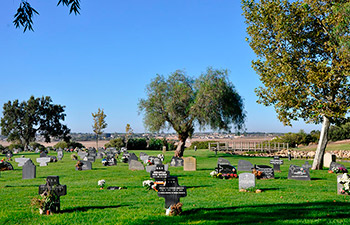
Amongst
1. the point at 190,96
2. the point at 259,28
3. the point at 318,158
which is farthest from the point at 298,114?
the point at 190,96

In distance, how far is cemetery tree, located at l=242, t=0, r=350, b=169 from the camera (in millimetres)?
21938

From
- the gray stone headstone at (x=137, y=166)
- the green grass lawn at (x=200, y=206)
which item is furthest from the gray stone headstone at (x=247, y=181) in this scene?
the gray stone headstone at (x=137, y=166)

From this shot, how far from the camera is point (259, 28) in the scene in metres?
24.3

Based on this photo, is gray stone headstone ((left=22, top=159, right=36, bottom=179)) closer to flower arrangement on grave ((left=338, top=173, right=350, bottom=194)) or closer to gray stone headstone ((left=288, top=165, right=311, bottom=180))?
gray stone headstone ((left=288, top=165, right=311, bottom=180))

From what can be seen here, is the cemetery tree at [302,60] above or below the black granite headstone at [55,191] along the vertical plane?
above

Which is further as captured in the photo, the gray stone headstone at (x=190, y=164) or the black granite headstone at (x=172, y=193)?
the gray stone headstone at (x=190, y=164)

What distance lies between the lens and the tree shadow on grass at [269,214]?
8.93m

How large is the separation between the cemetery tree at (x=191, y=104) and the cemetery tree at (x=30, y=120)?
115 ft

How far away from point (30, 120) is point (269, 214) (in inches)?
2454

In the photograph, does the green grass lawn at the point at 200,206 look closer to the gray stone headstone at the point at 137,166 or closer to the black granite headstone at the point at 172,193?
the black granite headstone at the point at 172,193

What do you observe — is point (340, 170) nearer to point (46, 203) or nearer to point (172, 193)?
point (172, 193)

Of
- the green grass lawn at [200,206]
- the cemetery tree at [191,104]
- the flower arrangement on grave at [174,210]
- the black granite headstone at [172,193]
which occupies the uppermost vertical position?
the cemetery tree at [191,104]

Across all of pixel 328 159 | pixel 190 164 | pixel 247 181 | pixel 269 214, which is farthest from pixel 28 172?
pixel 328 159

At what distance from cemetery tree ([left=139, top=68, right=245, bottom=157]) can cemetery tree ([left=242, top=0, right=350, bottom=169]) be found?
9.70 metres
